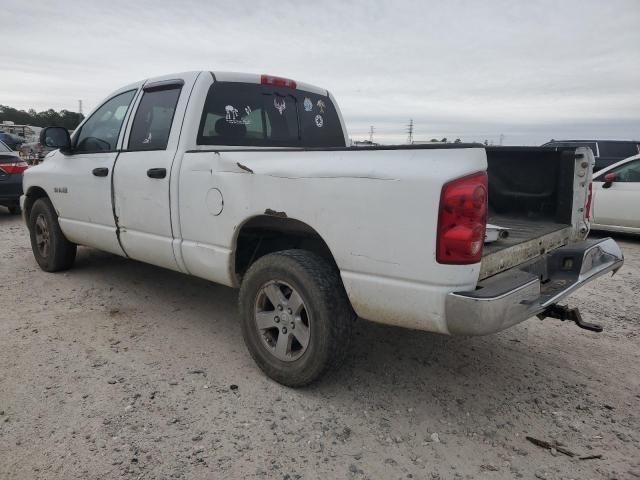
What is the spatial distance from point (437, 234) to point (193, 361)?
1973mm

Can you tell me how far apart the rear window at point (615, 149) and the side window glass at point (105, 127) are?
12.4m

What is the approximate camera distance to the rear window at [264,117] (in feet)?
12.0

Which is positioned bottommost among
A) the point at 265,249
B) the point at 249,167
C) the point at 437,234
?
the point at 265,249

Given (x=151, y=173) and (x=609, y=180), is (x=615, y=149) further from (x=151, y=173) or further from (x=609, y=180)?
(x=151, y=173)

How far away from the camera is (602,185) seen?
8156 mm

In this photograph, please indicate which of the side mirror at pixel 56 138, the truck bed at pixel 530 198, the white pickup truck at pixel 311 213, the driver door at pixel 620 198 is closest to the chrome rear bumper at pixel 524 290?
the white pickup truck at pixel 311 213

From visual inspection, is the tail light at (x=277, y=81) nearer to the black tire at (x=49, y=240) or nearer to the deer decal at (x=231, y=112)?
the deer decal at (x=231, y=112)

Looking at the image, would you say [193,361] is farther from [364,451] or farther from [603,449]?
[603,449]

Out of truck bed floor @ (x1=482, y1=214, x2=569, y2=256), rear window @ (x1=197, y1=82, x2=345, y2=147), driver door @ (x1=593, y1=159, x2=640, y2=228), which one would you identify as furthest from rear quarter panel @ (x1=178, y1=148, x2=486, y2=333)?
driver door @ (x1=593, y1=159, x2=640, y2=228)

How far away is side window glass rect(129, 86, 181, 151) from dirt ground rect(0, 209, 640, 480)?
4.76 feet

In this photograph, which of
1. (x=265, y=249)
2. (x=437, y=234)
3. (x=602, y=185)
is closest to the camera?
(x=437, y=234)

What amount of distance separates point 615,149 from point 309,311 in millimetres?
12895

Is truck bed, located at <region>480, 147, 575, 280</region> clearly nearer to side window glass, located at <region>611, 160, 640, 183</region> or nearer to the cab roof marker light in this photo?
the cab roof marker light

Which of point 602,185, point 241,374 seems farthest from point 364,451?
point 602,185
